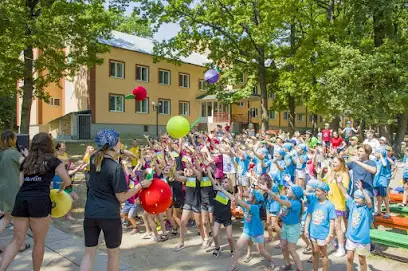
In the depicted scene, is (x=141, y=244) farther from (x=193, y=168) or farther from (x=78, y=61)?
(x=78, y=61)

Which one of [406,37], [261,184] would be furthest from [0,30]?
[406,37]

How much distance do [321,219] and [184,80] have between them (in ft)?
106

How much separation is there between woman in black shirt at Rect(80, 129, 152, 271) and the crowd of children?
6.11 ft

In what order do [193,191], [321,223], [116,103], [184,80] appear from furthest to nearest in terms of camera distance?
[184,80], [116,103], [193,191], [321,223]

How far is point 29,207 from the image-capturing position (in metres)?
4.09

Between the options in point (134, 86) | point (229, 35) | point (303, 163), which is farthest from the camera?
point (134, 86)

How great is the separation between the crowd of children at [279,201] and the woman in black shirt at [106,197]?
1864mm

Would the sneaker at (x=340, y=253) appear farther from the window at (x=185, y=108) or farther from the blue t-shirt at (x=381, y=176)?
the window at (x=185, y=108)

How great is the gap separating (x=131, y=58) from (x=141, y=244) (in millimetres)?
26719

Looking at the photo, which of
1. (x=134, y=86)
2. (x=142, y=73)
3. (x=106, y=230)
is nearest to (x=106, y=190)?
(x=106, y=230)

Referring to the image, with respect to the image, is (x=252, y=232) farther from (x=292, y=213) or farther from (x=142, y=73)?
Result: (x=142, y=73)

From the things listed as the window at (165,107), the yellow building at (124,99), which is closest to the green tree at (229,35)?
the yellow building at (124,99)

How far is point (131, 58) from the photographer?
1232 inches

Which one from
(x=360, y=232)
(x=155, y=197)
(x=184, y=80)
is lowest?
(x=360, y=232)
